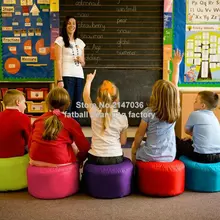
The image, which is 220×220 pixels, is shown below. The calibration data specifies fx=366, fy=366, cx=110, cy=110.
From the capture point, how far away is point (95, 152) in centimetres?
283

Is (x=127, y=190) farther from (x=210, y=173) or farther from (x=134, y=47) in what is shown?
(x=134, y=47)

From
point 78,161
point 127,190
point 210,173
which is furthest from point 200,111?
point 78,161

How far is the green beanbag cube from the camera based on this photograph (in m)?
2.84

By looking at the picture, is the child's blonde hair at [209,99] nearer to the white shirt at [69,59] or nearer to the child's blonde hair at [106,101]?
the child's blonde hair at [106,101]

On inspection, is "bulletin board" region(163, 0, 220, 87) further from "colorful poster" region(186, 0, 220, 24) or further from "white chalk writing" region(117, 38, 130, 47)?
"white chalk writing" region(117, 38, 130, 47)

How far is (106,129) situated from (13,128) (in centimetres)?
77

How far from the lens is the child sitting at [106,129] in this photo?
280 cm

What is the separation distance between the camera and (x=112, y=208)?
2.59 m

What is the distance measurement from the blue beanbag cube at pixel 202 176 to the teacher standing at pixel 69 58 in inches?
75.7

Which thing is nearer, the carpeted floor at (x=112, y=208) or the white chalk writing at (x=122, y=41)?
the carpeted floor at (x=112, y=208)

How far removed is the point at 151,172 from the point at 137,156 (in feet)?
0.75

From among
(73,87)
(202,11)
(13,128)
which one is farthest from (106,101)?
(202,11)

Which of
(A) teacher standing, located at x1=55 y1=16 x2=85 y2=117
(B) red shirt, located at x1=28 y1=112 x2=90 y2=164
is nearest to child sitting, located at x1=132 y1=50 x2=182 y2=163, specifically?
(B) red shirt, located at x1=28 y1=112 x2=90 y2=164

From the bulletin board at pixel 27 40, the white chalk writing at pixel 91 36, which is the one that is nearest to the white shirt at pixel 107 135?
the white chalk writing at pixel 91 36
